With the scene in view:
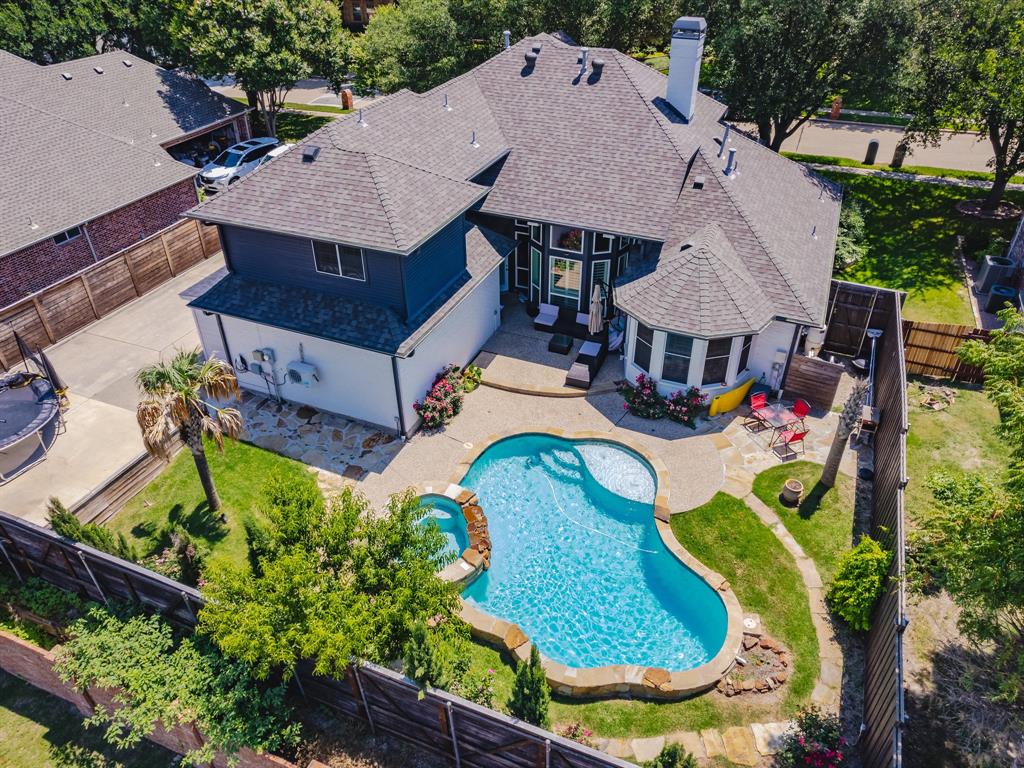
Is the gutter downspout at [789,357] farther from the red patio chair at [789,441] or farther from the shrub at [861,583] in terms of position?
the shrub at [861,583]

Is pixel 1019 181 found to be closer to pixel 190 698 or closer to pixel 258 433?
pixel 258 433

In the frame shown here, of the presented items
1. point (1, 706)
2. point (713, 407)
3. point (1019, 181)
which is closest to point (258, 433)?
point (1, 706)

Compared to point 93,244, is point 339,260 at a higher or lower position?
higher

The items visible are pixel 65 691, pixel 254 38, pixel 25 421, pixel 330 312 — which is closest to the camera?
pixel 65 691

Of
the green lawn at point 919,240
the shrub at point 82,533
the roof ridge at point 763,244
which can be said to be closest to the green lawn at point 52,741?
the shrub at point 82,533

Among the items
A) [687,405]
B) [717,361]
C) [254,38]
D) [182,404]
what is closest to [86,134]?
[254,38]

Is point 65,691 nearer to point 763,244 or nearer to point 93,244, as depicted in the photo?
point 93,244

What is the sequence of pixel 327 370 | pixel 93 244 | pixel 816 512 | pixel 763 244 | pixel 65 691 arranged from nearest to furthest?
pixel 65 691
pixel 816 512
pixel 327 370
pixel 763 244
pixel 93 244
